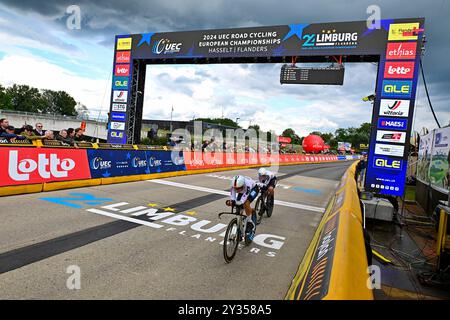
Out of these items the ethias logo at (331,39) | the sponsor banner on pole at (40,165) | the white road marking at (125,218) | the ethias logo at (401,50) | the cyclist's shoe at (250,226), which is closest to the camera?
the cyclist's shoe at (250,226)

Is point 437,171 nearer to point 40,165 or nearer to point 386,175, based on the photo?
point 386,175

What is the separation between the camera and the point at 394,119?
1255 cm

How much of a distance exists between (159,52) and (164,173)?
35.6 feet

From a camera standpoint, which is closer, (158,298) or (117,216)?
(158,298)

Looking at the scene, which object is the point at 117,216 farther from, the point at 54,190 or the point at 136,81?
the point at 136,81

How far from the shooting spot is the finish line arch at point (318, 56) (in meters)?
12.6

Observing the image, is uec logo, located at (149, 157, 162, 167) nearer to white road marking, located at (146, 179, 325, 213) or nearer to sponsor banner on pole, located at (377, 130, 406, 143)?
white road marking, located at (146, 179, 325, 213)

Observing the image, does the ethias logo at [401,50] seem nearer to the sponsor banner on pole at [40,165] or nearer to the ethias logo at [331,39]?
the ethias logo at [331,39]

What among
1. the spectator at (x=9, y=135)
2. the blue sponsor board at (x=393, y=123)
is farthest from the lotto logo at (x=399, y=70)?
the spectator at (x=9, y=135)

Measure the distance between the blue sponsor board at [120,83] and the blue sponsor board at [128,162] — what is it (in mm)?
9827
